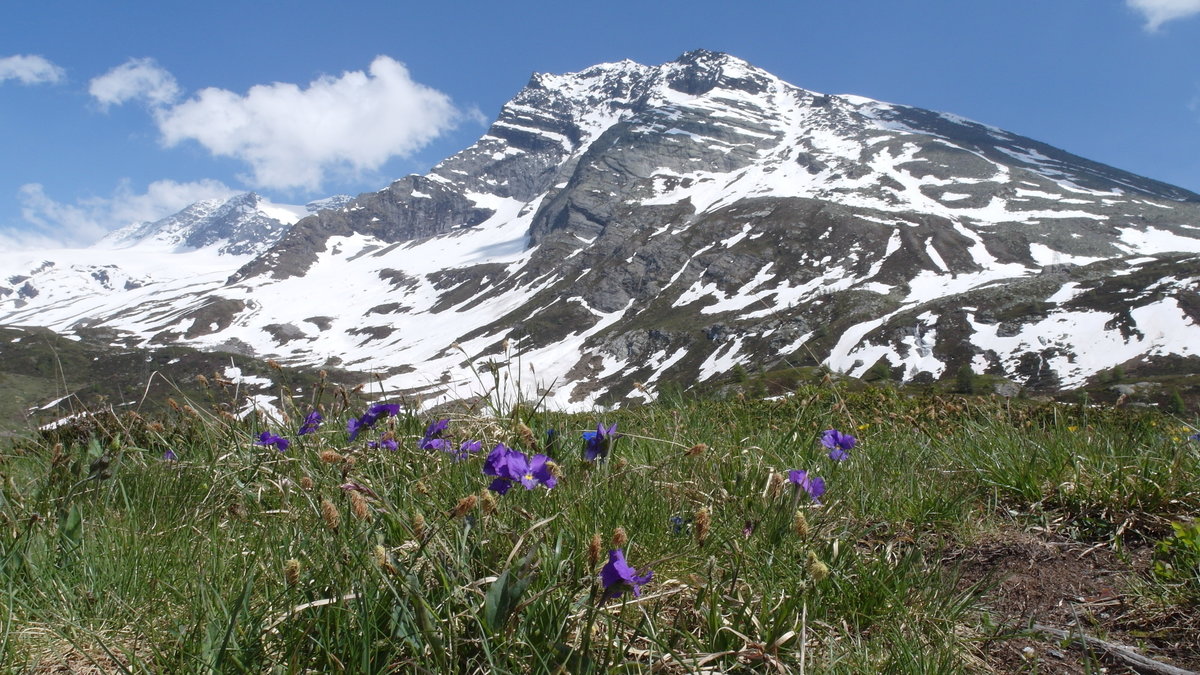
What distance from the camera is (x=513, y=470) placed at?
2.79 meters

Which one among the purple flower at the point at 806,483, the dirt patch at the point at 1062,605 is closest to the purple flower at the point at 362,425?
the purple flower at the point at 806,483

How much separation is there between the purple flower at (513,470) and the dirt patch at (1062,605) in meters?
1.71

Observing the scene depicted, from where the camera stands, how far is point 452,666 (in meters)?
2.08

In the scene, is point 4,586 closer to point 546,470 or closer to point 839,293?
point 546,470

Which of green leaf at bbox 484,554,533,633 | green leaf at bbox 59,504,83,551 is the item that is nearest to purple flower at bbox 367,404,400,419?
green leaf at bbox 59,504,83,551

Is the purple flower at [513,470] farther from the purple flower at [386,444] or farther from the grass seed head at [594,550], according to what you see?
the purple flower at [386,444]

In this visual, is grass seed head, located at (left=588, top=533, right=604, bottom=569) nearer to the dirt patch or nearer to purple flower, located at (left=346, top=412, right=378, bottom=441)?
the dirt patch

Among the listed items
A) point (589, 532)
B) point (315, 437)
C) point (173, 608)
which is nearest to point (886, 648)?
point (589, 532)

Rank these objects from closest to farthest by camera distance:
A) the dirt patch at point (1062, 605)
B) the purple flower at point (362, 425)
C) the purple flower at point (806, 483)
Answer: the dirt patch at point (1062, 605), the purple flower at point (806, 483), the purple flower at point (362, 425)

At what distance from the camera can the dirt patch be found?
2.67 meters

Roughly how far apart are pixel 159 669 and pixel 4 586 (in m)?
1.14

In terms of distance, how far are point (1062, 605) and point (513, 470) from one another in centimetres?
255

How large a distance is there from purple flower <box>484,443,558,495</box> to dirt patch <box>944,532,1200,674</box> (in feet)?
5.60

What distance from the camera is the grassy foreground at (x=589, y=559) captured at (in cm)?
214
